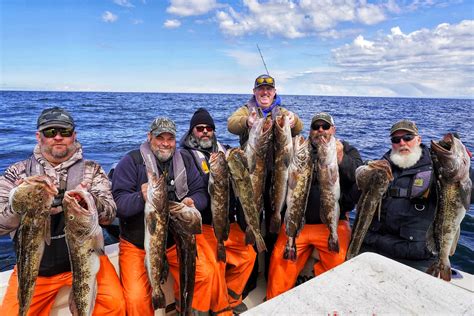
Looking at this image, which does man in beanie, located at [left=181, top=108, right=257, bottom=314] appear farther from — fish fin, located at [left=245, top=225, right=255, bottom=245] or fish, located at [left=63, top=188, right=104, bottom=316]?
fish, located at [left=63, top=188, right=104, bottom=316]

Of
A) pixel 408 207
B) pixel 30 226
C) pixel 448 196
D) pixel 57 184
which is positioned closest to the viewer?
pixel 30 226

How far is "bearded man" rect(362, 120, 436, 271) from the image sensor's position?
194 inches

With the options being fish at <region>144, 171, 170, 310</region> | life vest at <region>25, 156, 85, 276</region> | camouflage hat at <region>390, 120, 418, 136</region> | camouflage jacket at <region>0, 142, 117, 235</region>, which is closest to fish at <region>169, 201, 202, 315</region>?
fish at <region>144, 171, 170, 310</region>

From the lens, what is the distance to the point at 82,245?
3.77 m

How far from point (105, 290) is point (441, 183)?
4476mm

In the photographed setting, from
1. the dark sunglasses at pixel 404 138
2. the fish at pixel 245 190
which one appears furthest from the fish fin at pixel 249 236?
the dark sunglasses at pixel 404 138

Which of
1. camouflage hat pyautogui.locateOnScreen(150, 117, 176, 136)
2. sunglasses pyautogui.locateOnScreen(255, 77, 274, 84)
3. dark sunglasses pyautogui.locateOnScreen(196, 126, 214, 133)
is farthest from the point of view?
sunglasses pyautogui.locateOnScreen(255, 77, 274, 84)

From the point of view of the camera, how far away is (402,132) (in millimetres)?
5250

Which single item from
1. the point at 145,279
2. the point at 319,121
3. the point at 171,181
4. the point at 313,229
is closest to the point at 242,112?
the point at 319,121

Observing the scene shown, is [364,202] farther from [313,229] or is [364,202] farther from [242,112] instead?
[242,112]

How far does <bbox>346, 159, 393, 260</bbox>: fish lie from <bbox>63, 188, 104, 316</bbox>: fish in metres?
3.35

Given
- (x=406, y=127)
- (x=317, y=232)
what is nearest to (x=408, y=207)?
(x=406, y=127)

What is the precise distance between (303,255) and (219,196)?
1.84m

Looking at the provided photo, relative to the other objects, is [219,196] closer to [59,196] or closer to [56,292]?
[59,196]
